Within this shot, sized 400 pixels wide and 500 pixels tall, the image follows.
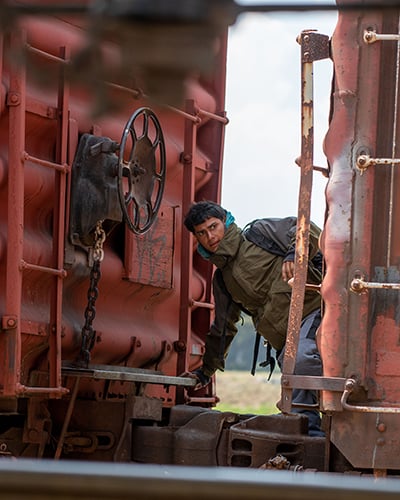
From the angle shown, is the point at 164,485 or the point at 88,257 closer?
the point at 164,485

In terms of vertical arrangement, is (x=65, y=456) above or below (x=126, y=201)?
below

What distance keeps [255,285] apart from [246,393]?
2995cm

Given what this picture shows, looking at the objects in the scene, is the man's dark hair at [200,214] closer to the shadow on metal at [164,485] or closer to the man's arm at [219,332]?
Result: the man's arm at [219,332]

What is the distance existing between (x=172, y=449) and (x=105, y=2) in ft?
14.0

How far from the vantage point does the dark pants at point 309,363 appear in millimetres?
4820

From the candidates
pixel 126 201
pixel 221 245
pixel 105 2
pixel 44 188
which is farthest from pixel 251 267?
pixel 105 2

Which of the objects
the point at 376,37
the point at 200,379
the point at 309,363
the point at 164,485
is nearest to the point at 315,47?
the point at 376,37

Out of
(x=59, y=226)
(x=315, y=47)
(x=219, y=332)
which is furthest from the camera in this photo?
(x=219, y=332)

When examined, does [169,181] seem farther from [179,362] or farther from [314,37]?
[314,37]

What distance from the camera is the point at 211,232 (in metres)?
5.78

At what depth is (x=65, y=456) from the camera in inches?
217

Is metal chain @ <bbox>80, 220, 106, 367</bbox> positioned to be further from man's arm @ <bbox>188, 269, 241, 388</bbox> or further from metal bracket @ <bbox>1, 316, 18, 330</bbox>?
man's arm @ <bbox>188, 269, 241, 388</bbox>

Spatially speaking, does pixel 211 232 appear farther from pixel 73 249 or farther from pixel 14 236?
A: pixel 14 236

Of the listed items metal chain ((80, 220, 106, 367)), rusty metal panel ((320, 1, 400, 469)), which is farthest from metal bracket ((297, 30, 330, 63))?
metal chain ((80, 220, 106, 367))
